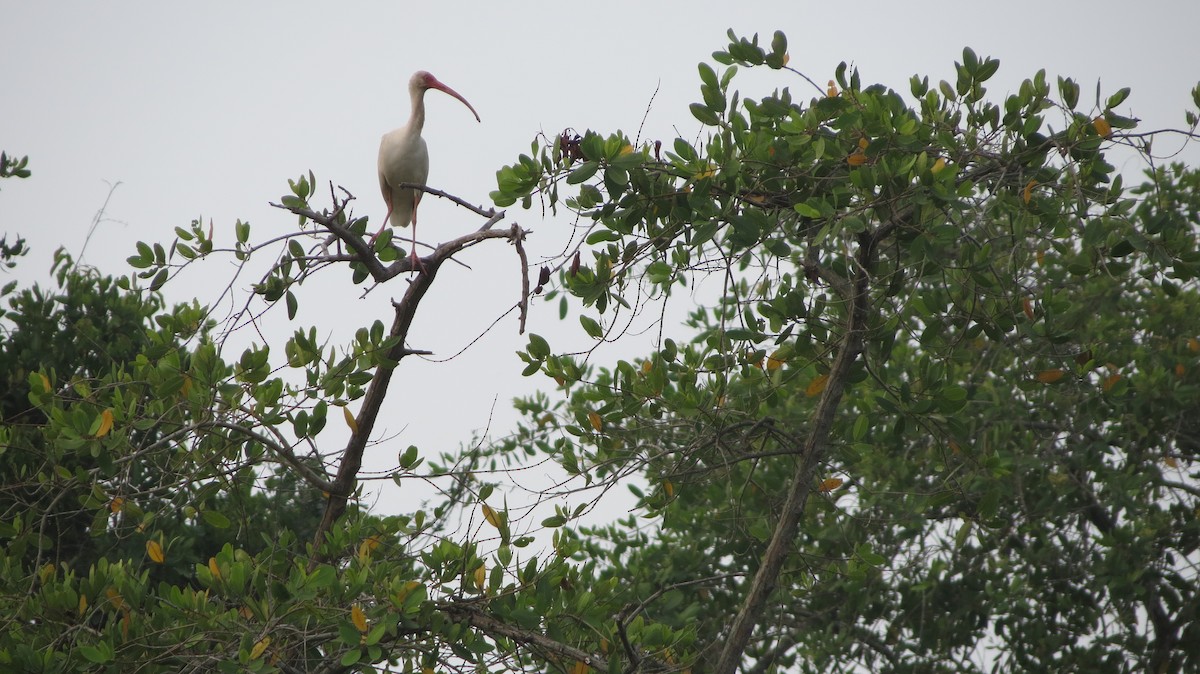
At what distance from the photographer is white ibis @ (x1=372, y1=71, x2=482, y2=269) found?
4215 millimetres

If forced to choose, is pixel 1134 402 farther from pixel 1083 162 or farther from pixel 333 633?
pixel 333 633

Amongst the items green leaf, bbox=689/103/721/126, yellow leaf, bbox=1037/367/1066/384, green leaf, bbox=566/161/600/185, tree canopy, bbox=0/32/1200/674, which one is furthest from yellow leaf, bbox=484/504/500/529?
yellow leaf, bbox=1037/367/1066/384

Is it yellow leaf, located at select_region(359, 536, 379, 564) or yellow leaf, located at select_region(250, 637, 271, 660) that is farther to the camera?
yellow leaf, located at select_region(359, 536, 379, 564)

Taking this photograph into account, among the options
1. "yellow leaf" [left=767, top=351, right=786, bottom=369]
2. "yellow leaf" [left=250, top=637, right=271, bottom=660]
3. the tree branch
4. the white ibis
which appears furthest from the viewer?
the white ibis

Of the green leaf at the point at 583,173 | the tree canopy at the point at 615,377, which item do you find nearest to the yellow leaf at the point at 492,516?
the tree canopy at the point at 615,377

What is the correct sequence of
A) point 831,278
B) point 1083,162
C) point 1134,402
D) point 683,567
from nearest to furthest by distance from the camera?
point 1083,162 → point 831,278 → point 1134,402 → point 683,567

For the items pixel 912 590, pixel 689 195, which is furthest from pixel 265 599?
pixel 912 590

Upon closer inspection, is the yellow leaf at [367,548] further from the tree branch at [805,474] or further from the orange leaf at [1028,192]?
the orange leaf at [1028,192]

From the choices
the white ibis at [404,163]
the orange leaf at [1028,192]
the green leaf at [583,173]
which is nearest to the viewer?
the green leaf at [583,173]

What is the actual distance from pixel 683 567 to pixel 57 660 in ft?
12.1

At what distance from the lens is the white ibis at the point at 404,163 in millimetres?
4215

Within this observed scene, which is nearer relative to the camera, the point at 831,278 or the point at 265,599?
the point at 265,599

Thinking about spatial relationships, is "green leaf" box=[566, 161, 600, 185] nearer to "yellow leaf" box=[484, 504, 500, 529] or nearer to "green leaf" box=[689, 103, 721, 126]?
"green leaf" box=[689, 103, 721, 126]

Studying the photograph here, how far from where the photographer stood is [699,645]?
5.47 meters
